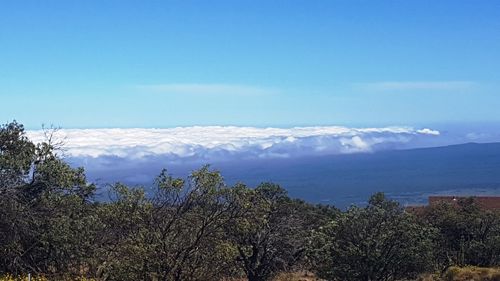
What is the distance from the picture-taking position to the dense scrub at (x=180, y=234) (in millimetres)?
16281

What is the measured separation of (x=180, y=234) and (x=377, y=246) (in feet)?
28.6

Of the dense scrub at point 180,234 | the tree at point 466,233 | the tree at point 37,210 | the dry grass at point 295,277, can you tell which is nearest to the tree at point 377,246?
the dense scrub at point 180,234

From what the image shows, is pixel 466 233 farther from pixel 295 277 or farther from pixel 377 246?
pixel 377 246

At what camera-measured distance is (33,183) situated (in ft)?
67.1

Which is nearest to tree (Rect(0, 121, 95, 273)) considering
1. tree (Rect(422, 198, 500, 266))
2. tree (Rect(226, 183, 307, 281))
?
tree (Rect(226, 183, 307, 281))

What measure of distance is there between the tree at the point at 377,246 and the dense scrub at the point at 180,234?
1.4 inches

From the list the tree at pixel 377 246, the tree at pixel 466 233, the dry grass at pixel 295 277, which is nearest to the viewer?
the tree at pixel 377 246

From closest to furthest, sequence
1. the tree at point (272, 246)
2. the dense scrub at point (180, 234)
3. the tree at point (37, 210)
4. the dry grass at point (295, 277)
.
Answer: the dense scrub at point (180, 234) → the tree at point (37, 210) → the tree at point (272, 246) → the dry grass at point (295, 277)

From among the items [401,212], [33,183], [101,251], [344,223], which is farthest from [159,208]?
[401,212]

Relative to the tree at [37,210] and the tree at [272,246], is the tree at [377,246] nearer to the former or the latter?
the tree at [272,246]

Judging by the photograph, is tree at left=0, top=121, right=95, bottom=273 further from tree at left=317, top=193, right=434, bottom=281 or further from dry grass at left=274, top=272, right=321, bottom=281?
dry grass at left=274, top=272, right=321, bottom=281

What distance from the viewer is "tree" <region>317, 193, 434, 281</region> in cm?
2225

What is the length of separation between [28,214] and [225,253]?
21.0ft

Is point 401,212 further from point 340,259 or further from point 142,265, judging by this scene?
point 142,265
